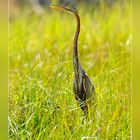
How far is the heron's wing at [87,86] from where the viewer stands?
313 cm

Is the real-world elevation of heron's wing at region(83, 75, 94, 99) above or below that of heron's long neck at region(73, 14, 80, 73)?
below

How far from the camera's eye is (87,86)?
3.14 m

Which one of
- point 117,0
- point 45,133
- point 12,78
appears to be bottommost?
point 45,133

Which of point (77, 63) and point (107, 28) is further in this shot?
point (107, 28)

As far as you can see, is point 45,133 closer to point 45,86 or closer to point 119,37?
point 45,86

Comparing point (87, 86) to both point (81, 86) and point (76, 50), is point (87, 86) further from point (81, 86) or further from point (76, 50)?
point (76, 50)

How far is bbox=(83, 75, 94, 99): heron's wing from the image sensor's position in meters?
3.13

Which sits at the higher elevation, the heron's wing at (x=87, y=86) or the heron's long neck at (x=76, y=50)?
the heron's long neck at (x=76, y=50)

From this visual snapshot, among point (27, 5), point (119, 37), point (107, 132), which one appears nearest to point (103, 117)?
point (107, 132)

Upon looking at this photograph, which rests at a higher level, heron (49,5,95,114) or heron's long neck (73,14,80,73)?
heron's long neck (73,14,80,73)

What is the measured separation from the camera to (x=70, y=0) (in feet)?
11.3

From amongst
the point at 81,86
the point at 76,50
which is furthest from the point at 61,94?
the point at 76,50

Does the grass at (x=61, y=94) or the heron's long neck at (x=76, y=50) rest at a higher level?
the heron's long neck at (x=76, y=50)

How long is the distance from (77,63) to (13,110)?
13.0 inches
